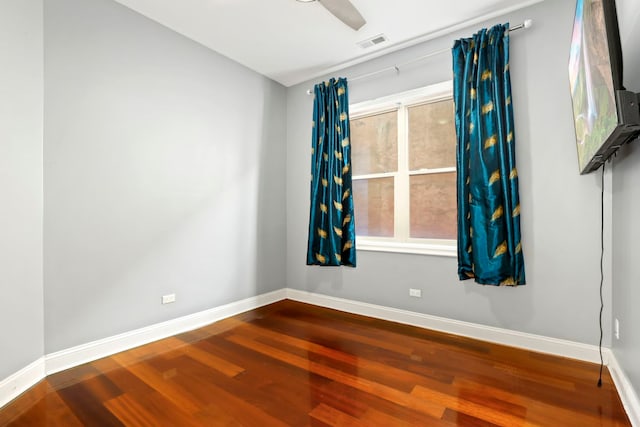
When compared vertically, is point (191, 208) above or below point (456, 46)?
below

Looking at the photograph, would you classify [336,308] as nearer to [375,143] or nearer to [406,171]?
[406,171]

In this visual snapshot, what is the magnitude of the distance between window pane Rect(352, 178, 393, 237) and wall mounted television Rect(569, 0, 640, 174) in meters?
1.75

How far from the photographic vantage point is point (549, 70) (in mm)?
2295

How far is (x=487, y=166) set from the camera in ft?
7.95

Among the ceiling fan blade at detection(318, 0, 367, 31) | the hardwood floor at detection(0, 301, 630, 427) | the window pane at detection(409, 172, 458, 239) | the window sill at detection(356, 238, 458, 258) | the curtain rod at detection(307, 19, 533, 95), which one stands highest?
the curtain rod at detection(307, 19, 533, 95)

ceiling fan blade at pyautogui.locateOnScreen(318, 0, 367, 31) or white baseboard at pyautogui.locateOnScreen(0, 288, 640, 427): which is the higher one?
ceiling fan blade at pyautogui.locateOnScreen(318, 0, 367, 31)

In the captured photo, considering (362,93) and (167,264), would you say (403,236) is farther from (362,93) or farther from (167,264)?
(167,264)

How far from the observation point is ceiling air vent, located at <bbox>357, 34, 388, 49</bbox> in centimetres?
282

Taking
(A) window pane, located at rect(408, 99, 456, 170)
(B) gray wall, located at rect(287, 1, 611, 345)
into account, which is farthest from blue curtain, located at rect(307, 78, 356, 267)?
(B) gray wall, located at rect(287, 1, 611, 345)

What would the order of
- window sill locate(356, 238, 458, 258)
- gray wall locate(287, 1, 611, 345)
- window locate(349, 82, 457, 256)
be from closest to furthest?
gray wall locate(287, 1, 611, 345)
window sill locate(356, 238, 458, 258)
window locate(349, 82, 457, 256)

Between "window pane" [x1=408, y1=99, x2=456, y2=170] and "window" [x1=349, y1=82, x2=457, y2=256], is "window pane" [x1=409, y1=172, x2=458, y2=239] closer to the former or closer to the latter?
"window" [x1=349, y1=82, x2=457, y2=256]

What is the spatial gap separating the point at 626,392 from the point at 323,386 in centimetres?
166

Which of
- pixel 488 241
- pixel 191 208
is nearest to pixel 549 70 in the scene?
pixel 488 241

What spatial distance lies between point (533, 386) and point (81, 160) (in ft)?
11.0
